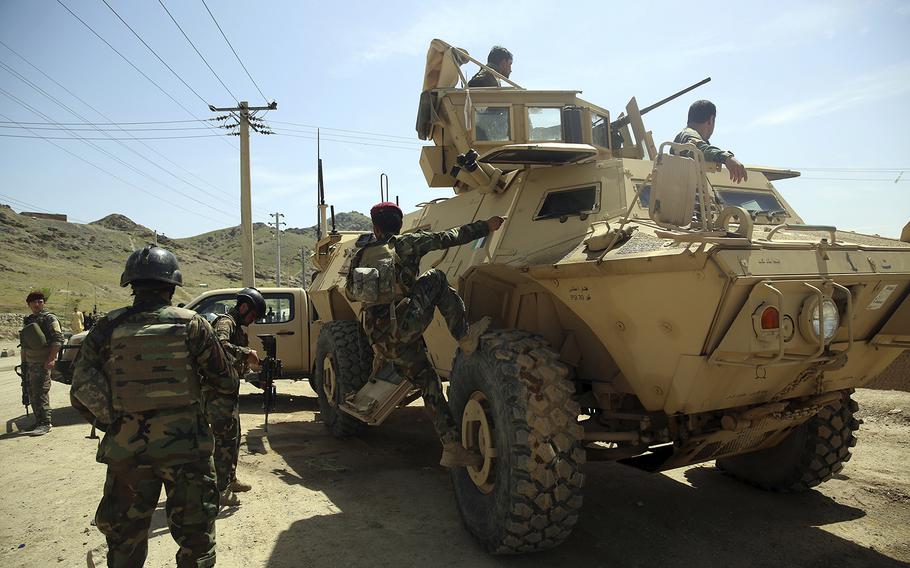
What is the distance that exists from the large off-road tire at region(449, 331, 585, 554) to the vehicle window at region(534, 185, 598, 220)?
2.94ft

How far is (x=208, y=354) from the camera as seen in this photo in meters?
2.96

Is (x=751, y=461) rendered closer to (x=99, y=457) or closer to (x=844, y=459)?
Result: (x=844, y=459)

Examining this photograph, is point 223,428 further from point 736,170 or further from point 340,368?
point 736,170

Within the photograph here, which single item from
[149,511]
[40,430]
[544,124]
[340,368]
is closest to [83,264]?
[40,430]

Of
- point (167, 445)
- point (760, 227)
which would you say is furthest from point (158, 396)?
point (760, 227)

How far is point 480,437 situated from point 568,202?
1.63 meters

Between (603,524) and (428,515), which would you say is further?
(428,515)

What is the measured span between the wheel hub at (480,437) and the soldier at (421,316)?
6 cm

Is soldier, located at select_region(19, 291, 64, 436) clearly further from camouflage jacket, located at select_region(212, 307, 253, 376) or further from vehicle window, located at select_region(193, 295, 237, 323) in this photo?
camouflage jacket, located at select_region(212, 307, 253, 376)

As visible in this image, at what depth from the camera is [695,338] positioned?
310 centimetres

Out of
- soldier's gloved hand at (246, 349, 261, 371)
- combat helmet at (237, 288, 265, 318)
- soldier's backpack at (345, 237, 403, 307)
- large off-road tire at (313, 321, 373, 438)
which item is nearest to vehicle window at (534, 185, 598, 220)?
soldier's backpack at (345, 237, 403, 307)

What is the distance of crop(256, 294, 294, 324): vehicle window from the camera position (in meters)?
9.00

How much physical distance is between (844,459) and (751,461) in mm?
669

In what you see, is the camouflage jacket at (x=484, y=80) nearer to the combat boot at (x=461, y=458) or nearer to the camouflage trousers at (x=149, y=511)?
the combat boot at (x=461, y=458)
